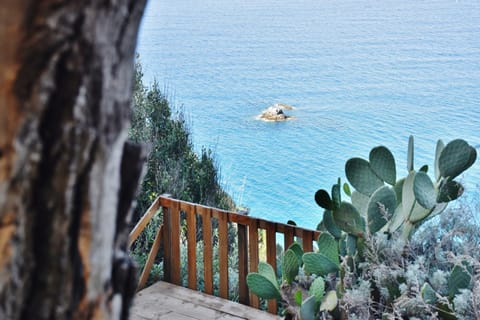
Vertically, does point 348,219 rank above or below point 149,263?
above

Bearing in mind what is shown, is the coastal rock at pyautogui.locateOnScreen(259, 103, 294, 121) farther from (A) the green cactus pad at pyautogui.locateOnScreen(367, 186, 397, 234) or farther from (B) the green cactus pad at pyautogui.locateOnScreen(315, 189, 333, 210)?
(A) the green cactus pad at pyautogui.locateOnScreen(367, 186, 397, 234)

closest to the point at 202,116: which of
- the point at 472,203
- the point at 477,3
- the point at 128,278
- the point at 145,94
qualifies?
the point at 145,94

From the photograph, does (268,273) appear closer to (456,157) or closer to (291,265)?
(291,265)

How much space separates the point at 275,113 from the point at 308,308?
12.9 ft

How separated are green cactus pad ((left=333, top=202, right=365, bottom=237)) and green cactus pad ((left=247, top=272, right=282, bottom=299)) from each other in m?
0.40

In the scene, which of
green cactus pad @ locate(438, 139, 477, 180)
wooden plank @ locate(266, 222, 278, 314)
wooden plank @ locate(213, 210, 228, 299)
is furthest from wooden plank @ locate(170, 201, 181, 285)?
green cactus pad @ locate(438, 139, 477, 180)

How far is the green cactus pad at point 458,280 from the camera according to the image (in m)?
1.74

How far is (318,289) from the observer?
1981mm

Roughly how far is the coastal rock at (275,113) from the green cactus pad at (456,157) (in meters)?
3.78

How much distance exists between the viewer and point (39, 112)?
0.47m

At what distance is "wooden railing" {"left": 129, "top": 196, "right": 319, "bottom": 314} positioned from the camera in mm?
3160

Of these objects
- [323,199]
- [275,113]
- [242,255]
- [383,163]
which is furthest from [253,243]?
[275,113]

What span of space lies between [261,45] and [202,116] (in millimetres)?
864

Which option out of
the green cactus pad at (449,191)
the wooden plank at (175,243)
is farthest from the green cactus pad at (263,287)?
the wooden plank at (175,243)
